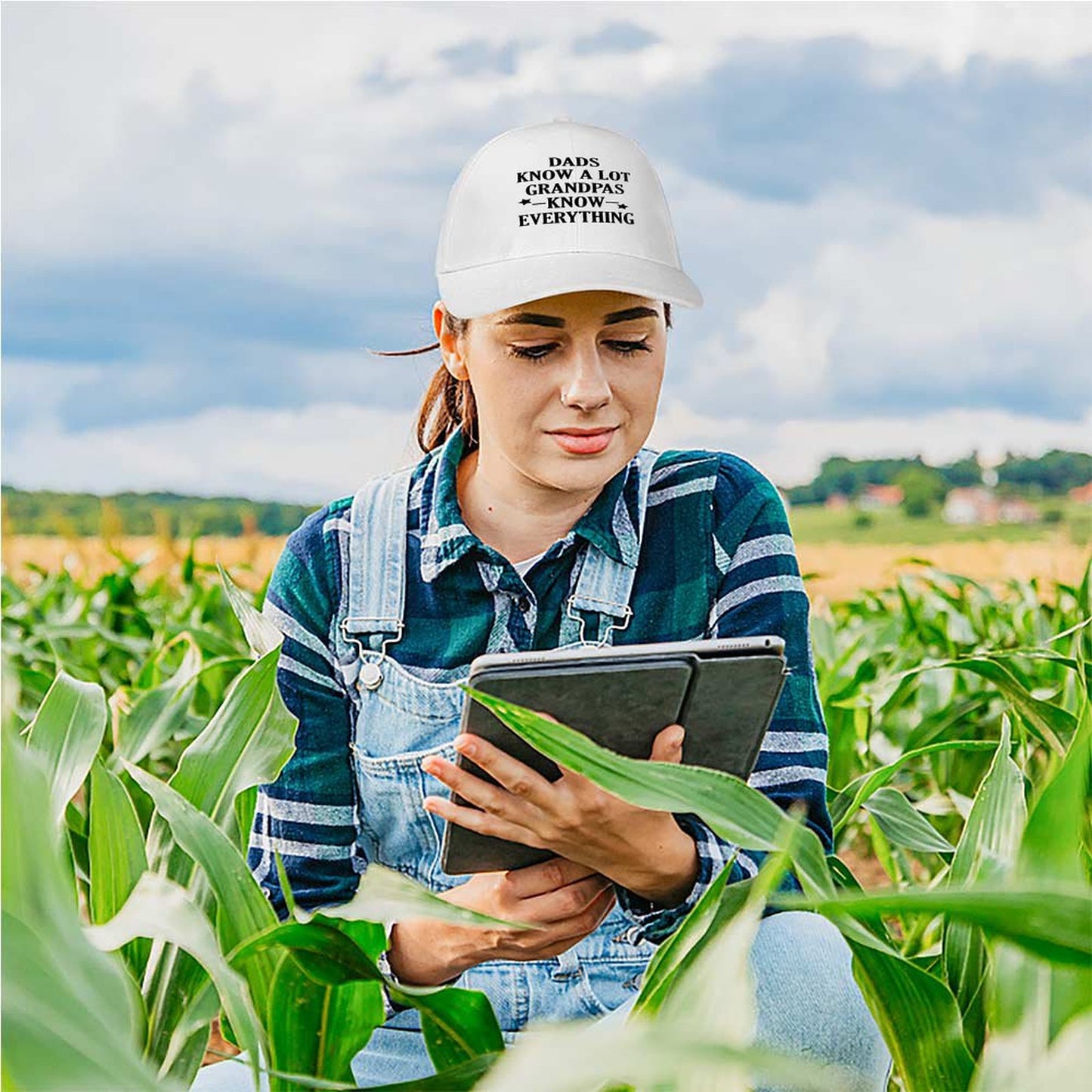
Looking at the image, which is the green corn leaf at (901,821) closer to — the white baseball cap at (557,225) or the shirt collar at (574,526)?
the shirt collar at (574,526)

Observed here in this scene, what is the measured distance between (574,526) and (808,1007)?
1.28ft

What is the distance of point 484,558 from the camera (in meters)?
1.08

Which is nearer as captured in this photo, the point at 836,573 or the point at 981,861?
the point at 981,861

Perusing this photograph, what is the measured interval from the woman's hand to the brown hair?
0.44m

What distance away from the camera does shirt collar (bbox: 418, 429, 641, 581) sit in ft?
3.53

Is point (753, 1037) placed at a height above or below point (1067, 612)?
below

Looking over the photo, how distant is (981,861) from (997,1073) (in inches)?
5.7

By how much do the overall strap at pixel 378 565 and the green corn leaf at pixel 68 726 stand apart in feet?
0.95

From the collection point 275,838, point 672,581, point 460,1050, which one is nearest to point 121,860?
point 460,1050

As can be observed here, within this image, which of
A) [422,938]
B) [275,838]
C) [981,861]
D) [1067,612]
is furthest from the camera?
[1067,612]

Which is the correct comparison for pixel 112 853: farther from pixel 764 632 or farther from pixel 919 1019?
pixel 764 632

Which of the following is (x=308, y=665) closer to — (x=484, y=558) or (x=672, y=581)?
(x=484, y=558)

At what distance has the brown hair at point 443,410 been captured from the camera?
1.19 metres

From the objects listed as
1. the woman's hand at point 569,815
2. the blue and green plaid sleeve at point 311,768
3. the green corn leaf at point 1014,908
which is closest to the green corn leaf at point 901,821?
the woman's hand at point 569,815
